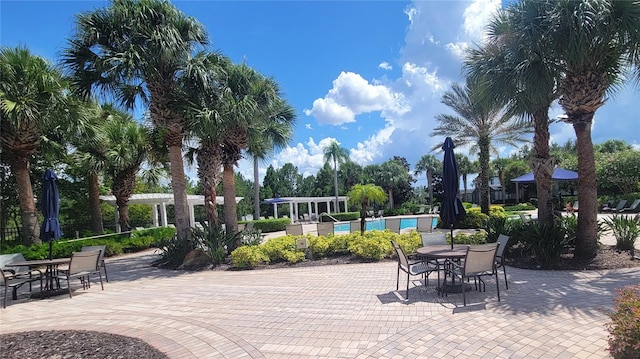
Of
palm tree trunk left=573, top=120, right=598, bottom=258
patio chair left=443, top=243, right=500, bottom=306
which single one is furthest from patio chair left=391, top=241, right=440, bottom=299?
palm tree trunk left=573, top=120, right=598, bottom=258

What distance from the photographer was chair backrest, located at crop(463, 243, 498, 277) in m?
5.33

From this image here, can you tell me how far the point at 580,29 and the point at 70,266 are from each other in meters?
10.7

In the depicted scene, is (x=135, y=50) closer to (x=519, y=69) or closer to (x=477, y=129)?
(x=519, y=69)

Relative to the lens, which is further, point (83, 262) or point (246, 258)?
point (246, 258)

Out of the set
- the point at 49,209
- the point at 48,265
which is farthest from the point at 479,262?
the point at 49,209

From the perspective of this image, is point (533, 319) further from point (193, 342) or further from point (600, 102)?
point (600, 102)

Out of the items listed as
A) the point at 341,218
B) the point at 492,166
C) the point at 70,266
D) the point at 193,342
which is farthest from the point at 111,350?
the point at 492,166

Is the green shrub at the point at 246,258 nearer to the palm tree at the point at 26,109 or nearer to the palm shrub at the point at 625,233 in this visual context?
the palm tree at the point at 26,109

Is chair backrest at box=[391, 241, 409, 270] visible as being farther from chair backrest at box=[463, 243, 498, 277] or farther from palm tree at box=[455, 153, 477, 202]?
palm tree at box=[455, 153, 477, 202]

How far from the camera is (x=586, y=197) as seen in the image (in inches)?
308

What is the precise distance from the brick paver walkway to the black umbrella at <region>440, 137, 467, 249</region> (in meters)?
1.32

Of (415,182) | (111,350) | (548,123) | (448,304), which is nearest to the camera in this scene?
(111,350)

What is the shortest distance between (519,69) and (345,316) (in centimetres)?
638

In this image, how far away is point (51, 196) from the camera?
26.1 ft
